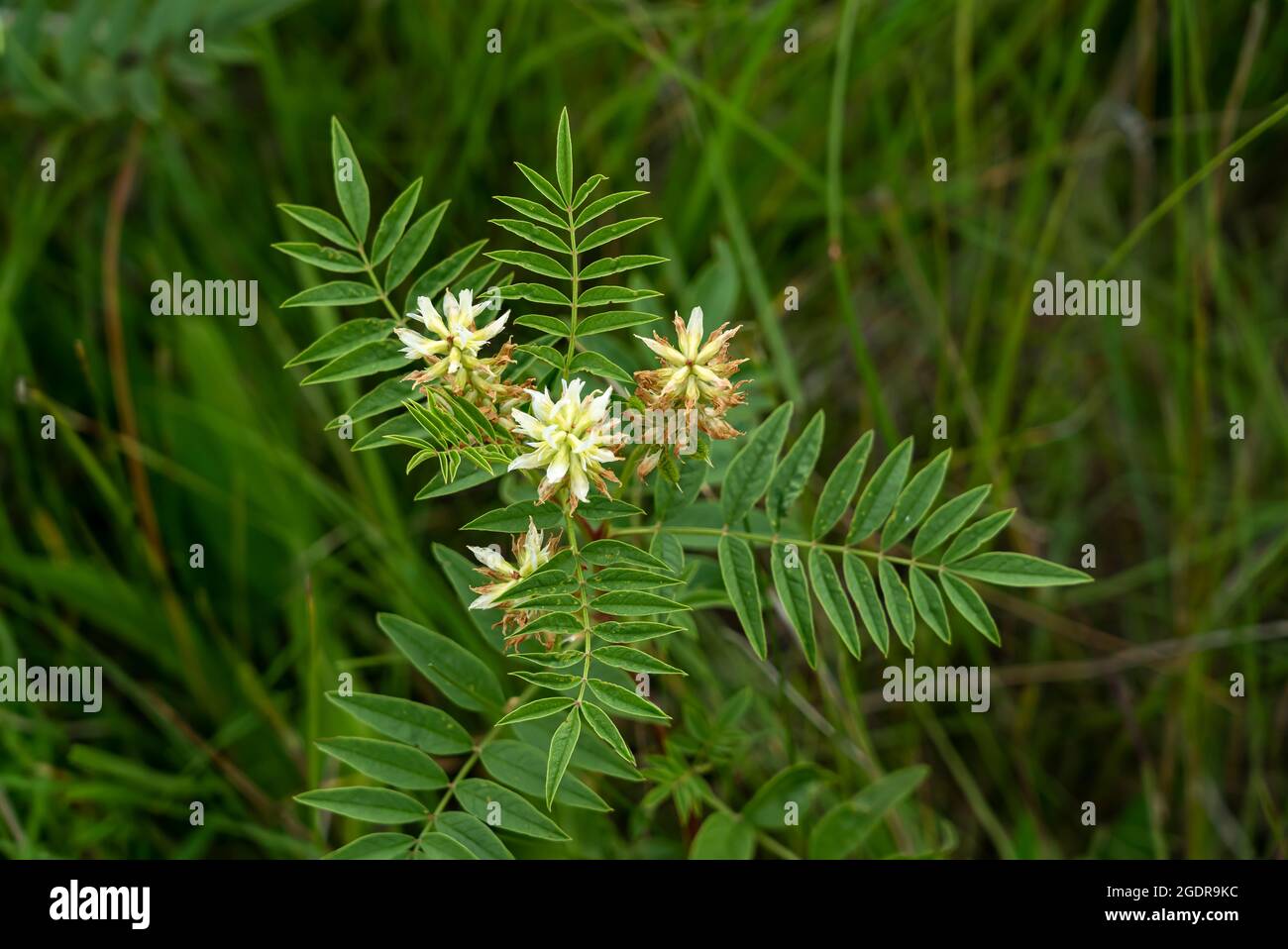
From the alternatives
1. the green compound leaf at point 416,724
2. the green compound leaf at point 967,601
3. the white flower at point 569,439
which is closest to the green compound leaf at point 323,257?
the white flower at point 569,439

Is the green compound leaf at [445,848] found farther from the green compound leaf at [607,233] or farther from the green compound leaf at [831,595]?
the green compound leaf at [607,233]

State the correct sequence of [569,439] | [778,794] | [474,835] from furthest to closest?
[778,794] < [474,835] < [569,439]

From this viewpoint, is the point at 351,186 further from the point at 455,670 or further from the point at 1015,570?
the point at 1015,570

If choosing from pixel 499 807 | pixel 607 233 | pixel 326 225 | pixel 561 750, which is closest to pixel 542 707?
pixel 561 750

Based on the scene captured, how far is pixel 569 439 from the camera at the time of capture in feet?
4.31

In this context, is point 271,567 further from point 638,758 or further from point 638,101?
point 638,101

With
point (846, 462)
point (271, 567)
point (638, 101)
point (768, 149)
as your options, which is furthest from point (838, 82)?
point (271, 567)

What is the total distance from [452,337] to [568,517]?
277mm

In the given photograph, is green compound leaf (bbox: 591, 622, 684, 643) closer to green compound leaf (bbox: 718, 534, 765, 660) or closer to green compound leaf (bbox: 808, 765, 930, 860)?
green compound leaf (bbox: 718, 534, 765, 660)

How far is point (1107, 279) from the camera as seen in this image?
111 inches

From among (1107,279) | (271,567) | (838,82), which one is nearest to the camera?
(838,82)
